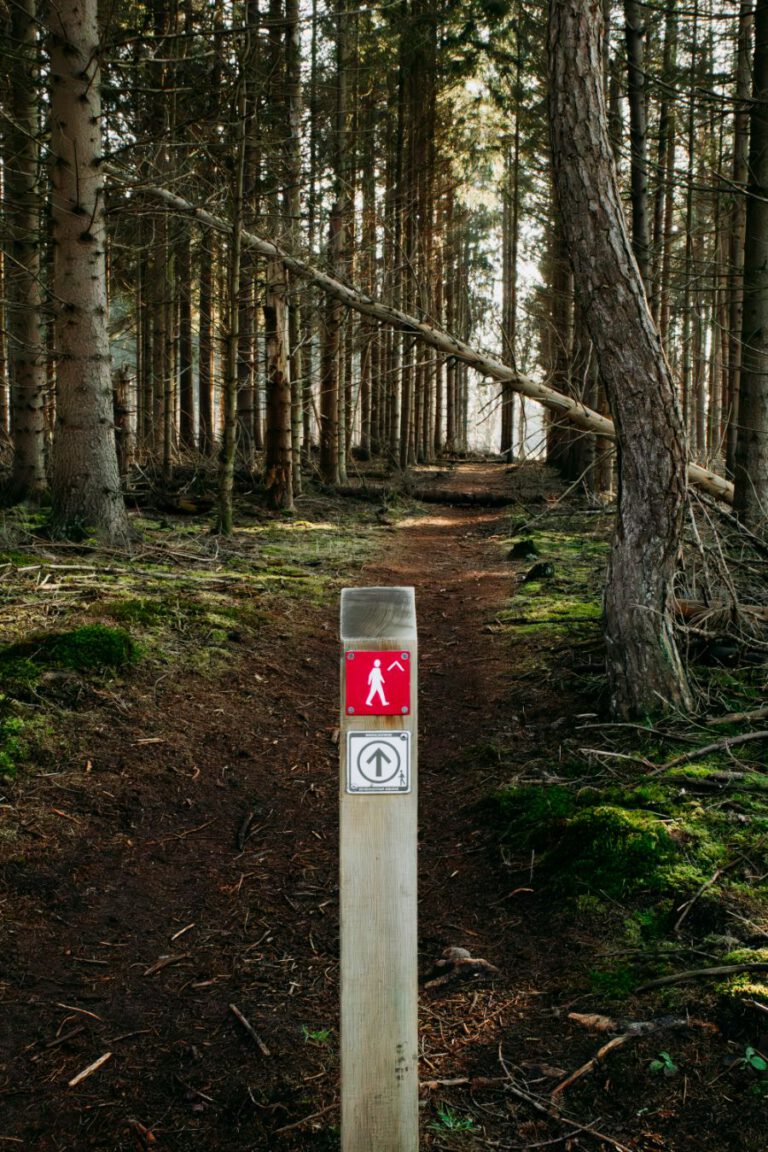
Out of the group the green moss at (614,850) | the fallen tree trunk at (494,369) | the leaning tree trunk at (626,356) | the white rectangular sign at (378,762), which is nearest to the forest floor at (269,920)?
the green moss at (614,850)

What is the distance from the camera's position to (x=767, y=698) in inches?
226

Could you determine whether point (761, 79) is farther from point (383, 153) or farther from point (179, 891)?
point (383, 153)

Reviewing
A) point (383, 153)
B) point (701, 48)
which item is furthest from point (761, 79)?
point (383, 153)

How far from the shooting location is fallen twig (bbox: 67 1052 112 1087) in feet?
10.1

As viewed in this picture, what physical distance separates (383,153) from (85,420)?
18688 mm

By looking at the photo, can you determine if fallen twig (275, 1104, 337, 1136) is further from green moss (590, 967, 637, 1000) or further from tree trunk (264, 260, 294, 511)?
tree trunk (264, 260, 294, 511)

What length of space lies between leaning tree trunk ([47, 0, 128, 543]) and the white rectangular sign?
7.95 metres

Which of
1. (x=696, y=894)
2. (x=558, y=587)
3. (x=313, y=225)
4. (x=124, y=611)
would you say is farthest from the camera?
(x=313, y=225)

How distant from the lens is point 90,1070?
10.2 ft

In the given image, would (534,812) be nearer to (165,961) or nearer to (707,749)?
(707,749)

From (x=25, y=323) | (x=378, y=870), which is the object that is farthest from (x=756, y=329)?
(x=378, y=870)

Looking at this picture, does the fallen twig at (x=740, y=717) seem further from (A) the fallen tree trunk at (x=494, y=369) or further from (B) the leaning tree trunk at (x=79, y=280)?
(B) the leaning tree trunk at (x=79, y=280)

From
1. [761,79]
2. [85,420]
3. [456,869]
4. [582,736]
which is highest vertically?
[761,79]

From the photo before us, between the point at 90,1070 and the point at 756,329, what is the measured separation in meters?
10.5
